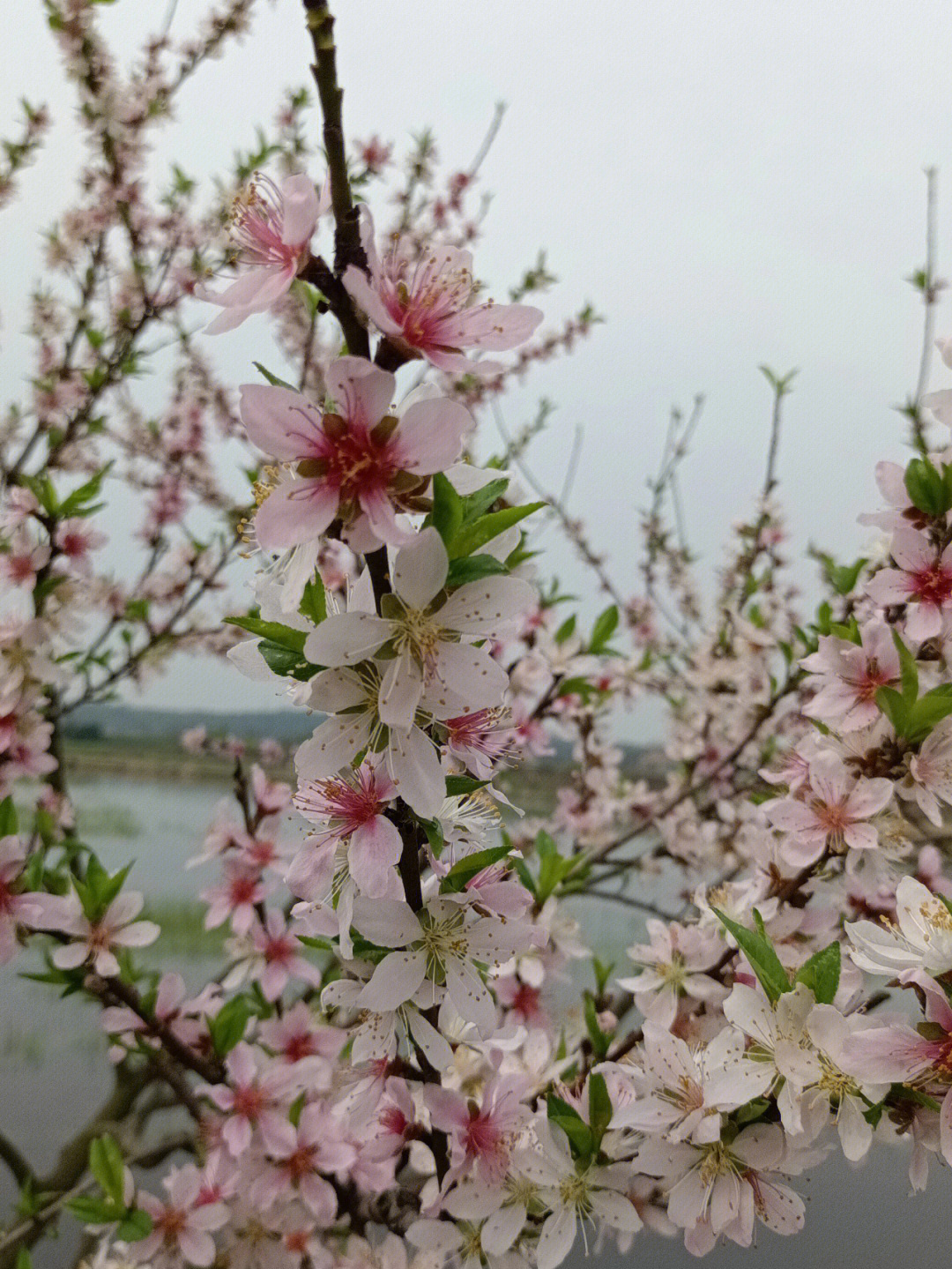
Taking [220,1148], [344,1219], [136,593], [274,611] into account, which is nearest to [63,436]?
[136,593]

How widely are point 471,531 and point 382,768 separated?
163 mm

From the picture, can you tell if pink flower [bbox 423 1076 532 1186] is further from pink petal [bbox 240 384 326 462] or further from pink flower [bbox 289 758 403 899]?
pink petal [bbox 240 384 326 462]

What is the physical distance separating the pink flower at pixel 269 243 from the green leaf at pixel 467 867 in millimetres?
363

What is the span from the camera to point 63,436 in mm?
1756

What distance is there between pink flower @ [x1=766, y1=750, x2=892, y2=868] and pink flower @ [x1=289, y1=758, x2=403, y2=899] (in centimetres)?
47

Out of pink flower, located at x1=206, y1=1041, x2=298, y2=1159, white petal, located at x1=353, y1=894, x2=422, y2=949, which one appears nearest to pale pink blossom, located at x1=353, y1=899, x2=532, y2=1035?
white petal, located at x1=353, y1=894, x2=422, y2=949

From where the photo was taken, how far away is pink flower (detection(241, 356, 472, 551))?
428 millimetres

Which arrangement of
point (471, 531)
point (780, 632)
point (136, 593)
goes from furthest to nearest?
point (136, 593) < point (780, 632) < point (471, 531)

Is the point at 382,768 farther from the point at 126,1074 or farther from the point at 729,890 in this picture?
the point at 126,1074

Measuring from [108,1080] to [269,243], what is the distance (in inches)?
94.1

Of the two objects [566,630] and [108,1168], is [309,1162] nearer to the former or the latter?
[108,1168]

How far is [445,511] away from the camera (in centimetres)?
47

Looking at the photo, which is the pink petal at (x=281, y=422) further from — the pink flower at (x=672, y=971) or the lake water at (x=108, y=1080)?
the lake water at (x=108, y=1080)

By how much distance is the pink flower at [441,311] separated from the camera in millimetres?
442
